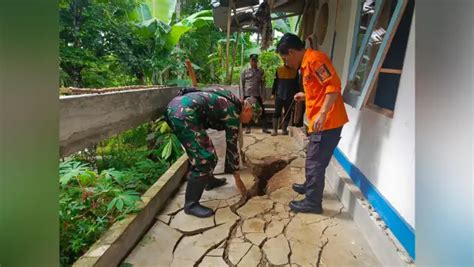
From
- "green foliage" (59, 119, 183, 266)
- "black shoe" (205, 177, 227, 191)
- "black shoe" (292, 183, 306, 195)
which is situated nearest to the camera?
"green foliage" (59, 119, 183, 266)

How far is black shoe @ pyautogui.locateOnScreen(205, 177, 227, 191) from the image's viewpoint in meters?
3.31

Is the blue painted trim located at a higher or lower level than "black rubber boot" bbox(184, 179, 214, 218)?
higher

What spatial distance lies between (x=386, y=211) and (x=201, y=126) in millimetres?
1616

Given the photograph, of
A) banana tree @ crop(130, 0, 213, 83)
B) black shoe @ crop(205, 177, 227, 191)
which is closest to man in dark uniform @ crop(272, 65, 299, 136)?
banana tree @ crop(130, 0, 213, 83)

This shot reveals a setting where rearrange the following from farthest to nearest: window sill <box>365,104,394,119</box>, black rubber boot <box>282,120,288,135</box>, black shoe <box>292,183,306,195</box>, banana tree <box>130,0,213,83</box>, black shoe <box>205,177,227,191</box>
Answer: banana tree <box>130,0,213,83</box>
black rubber boot <box>282,120,288,135</box>
black shoe <box>205,177,227,191</box>
black shoe <box>292,183,306,195</box>
window sill <box>365,104,394,119</box>

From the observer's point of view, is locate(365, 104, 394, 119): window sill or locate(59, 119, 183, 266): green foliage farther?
locate(365, 104, 394, 119): window sill

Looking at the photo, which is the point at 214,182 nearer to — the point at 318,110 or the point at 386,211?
the point at 318,110

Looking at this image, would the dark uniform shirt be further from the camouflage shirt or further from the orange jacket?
the orange jacket

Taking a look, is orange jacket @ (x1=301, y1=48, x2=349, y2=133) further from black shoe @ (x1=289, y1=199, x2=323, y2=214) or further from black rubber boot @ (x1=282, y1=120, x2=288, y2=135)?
black rubber boot @ (x1=282, y1=120, x2=288, y2=135)

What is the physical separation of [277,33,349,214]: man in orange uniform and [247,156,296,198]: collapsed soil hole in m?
1.08

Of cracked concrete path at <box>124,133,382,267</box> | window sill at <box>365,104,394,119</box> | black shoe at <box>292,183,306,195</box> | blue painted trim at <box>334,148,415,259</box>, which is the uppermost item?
window sill at <box>365,104,394,119</box>
